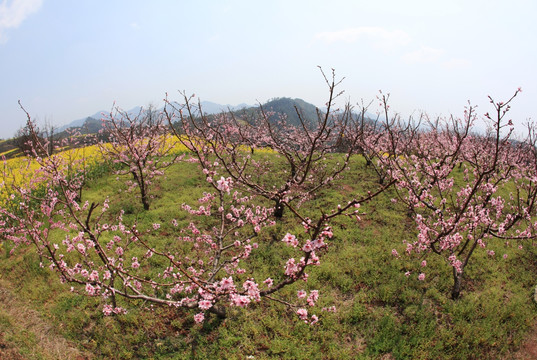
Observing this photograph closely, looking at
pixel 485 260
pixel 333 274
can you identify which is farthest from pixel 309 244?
pixel 485 260

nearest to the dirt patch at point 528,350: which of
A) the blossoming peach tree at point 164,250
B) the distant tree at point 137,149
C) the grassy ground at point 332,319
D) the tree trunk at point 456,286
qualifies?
the grassy ground at point 332,319

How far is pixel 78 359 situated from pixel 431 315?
24.0 ft

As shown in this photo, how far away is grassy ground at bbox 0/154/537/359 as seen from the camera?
5.06m

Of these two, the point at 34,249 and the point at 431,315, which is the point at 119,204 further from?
the point at 431,315

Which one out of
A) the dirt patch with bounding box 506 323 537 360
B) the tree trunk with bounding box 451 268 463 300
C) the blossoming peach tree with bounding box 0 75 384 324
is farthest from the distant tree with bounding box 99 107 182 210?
the dirt patch with bounding box 506 323 537 360

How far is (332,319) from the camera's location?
5723 mm

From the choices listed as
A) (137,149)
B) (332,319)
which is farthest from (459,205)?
(137,149)

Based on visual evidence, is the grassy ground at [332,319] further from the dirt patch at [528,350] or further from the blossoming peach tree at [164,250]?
the blossoming peach tree at [164,250]

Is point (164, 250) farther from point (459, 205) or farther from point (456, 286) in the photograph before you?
point (459, 205)

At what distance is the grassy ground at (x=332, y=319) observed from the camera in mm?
5062

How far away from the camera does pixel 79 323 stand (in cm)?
571

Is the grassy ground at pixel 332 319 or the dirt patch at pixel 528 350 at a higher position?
the grassy ground at pixel 332 319

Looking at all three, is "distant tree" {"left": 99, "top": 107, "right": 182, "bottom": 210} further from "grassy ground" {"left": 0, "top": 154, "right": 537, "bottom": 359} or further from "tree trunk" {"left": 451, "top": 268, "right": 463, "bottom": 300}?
"tree trunk" {"left": 451, "top": 268, "right": 463, "bottom": 300}

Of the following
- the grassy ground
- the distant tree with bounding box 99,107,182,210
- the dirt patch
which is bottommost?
the dirt patch
